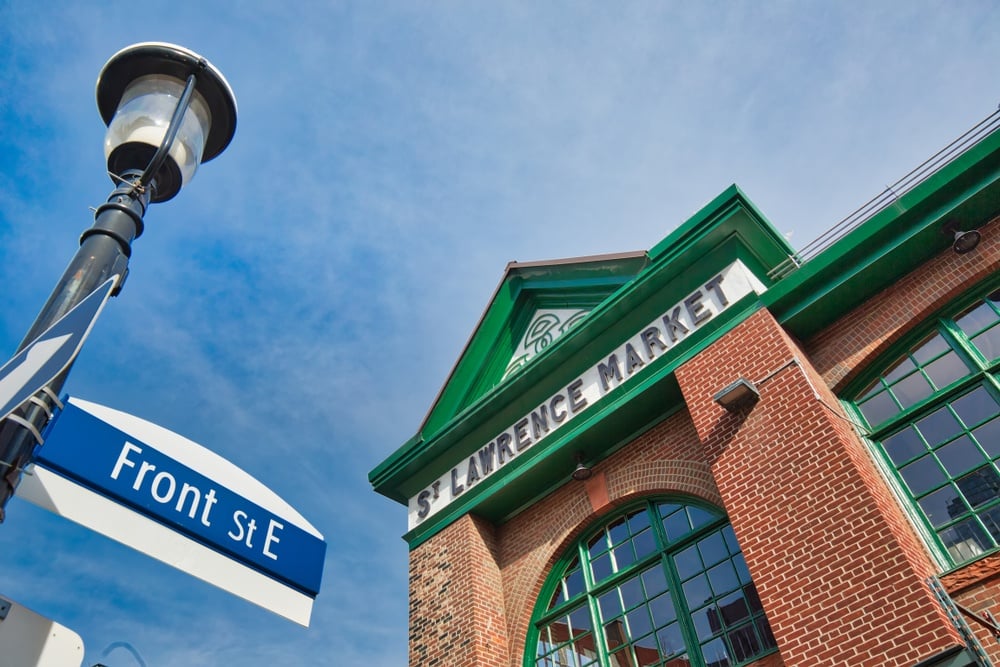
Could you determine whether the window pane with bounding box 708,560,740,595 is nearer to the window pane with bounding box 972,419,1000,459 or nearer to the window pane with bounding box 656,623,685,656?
the window pane with bounding box 656,623,685,656

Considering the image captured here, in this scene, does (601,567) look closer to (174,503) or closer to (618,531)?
(618,531)

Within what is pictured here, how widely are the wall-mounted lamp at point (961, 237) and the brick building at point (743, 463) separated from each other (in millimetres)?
40

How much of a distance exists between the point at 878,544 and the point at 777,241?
14.7 feet

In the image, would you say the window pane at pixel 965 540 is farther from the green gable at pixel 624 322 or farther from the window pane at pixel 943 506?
the green gable at pixel 624 322

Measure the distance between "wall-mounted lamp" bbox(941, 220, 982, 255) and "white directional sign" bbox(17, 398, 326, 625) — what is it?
7891 mm

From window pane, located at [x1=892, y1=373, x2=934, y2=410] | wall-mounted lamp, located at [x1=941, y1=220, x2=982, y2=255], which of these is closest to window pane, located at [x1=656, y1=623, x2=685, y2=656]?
window pane, located at [x1=892, y1=373, x2=934, y2=410]

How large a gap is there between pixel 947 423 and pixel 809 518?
188 centimetres

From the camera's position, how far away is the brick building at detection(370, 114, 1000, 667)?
280 inches

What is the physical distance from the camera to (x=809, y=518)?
7.52 meters

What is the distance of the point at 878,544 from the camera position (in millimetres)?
6855

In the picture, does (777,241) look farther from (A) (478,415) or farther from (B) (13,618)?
(B) (13,618)

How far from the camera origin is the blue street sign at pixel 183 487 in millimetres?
3479

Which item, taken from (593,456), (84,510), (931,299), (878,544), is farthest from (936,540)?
(84,510)

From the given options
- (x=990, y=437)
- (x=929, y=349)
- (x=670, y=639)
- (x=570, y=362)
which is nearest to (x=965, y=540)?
(x=990, y=437)
